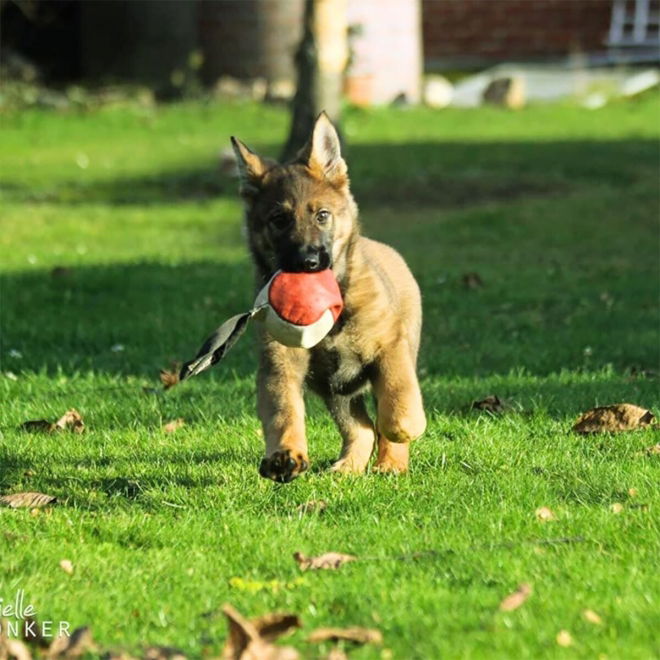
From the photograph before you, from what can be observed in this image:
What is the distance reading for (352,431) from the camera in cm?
654

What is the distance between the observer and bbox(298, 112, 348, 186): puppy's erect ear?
21.1 feet

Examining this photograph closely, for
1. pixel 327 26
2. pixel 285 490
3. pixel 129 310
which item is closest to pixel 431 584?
pixel 285 490

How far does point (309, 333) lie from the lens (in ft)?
19.0

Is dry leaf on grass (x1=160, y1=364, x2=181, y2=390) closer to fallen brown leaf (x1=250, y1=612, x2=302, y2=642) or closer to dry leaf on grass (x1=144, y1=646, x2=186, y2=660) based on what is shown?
fallen brown leaf (x1=250, y1=612, x2=302, y2=642)

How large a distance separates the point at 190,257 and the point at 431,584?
28.1 feet

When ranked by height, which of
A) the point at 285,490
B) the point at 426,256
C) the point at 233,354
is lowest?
the point at 426,256

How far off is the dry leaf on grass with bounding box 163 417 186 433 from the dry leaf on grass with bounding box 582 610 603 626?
311 cm

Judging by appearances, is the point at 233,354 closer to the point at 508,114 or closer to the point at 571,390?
the point at 571,390

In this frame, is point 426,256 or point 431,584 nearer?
point 431,584

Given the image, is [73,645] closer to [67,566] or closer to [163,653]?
[163,653]

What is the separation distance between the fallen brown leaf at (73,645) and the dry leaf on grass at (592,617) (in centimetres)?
145

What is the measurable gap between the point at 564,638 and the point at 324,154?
2841 mm

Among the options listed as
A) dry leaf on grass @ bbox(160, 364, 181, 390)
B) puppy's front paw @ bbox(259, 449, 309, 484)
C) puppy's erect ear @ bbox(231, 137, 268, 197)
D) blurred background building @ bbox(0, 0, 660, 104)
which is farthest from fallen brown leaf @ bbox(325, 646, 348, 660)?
blurred background building @ bbox(0, 0, 660, 104)

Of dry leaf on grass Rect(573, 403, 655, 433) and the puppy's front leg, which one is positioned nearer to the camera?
the puppy's front leg
